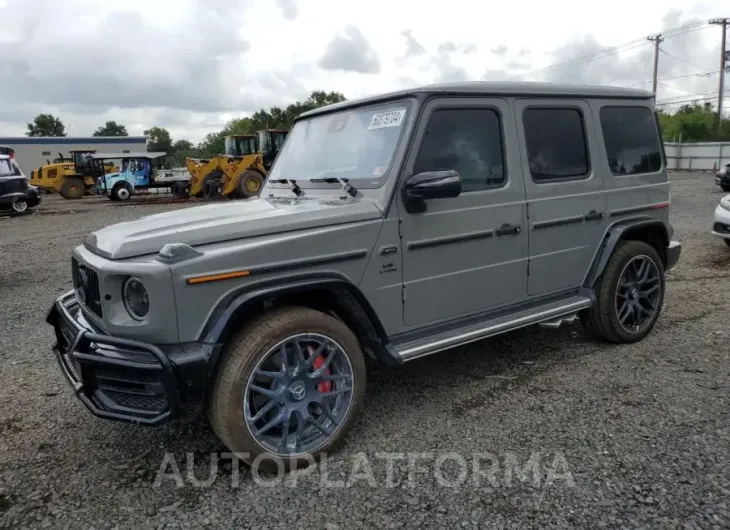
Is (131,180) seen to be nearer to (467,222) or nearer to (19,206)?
(19,206)

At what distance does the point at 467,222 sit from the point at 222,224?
4.92 ft

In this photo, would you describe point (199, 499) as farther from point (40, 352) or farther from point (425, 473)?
point (40, 352)

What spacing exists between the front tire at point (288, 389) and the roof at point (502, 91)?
1.50 m

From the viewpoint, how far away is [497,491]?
2.74 m

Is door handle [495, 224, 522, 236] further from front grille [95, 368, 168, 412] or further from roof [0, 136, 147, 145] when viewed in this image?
roof [0, 136, 147, 145]

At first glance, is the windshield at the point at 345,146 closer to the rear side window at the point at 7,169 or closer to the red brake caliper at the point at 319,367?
the red brake caliper at the point at 319,367

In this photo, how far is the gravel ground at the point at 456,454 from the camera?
2607 millimetres

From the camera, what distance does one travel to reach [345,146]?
3.73 m

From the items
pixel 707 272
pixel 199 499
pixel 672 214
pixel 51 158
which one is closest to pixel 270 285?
pixel 199 499

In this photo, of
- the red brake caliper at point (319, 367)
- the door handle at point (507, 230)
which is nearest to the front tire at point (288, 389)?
the red brake caliper at point (319, 367)

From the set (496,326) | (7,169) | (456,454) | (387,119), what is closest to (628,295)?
(496,326)

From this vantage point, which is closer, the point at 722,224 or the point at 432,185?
the point at 432,185

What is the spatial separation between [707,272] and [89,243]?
693 cm

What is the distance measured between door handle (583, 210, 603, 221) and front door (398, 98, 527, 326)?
0.68 m
